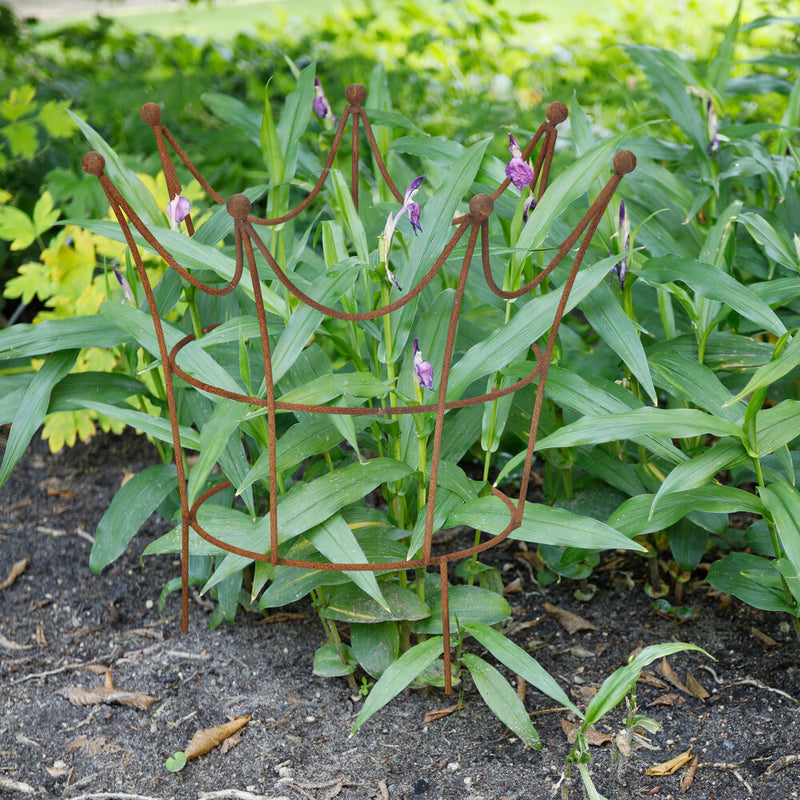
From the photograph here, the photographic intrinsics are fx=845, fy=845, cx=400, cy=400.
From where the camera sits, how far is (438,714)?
149cm

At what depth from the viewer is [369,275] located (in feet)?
4.55

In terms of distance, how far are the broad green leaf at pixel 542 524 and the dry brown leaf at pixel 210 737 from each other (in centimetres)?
53

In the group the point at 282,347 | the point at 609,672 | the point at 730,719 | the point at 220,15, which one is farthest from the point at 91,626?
the point at 220,15

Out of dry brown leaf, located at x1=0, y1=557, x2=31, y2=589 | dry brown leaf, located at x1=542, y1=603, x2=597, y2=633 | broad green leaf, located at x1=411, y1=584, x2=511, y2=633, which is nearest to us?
broad green leaf, located at x1=411, y1=584, x2=511, y2=633

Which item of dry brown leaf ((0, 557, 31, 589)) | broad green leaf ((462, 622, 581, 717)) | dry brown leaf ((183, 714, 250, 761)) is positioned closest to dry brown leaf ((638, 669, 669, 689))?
broad green leaf ((462, 622, 581, 717))

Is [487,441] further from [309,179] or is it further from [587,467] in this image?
[309,179]

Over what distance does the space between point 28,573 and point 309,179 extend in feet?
3.72

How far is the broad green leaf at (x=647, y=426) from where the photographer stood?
1245 mm

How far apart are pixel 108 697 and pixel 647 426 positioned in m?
1.09

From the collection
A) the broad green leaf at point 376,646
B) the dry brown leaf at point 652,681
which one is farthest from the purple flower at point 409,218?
the dry brown leaf at point 652,681

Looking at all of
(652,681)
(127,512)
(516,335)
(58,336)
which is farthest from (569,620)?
(58,336)

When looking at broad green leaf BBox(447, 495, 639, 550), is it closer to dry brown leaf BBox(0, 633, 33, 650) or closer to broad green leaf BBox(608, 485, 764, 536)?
broad green leaf BBox(608, 485, 764, 536)

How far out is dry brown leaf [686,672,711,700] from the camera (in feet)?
4.93

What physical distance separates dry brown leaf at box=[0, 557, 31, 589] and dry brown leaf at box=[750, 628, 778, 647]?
1573mm
